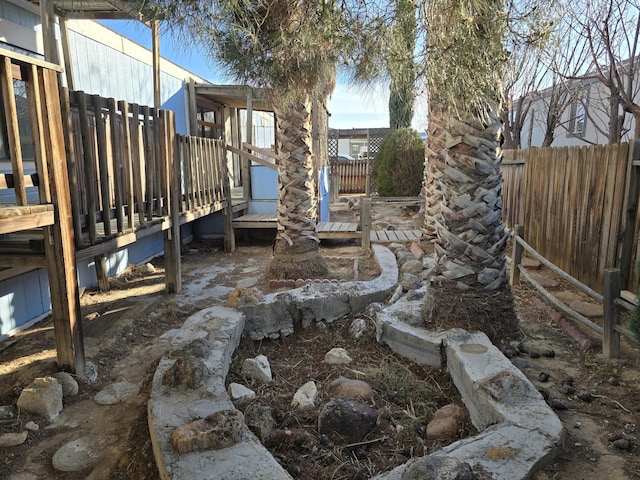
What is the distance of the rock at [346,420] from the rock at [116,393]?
1.48 m

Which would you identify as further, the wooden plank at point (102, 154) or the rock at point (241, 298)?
the rock at point (241, 298)

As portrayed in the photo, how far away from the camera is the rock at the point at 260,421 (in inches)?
97.5

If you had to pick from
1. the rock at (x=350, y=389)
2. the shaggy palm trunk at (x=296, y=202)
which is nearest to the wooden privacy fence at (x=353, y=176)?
the shaggy palm trunk at (x=296, y=202)

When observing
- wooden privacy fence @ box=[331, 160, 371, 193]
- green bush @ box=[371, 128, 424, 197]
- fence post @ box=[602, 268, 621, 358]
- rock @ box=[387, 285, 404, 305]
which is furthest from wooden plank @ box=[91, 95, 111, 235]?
wooden privacy fence @ box=[331, 160, 371, 193]

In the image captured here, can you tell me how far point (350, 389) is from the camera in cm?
300

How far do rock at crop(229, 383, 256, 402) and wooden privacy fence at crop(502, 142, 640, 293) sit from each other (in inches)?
146

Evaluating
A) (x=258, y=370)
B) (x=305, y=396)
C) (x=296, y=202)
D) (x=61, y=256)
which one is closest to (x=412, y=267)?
(x=296, y=202)

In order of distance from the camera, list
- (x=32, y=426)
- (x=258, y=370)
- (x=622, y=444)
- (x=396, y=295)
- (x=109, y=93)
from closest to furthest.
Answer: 1. (x=622, y=444)
2. (x=32, y=426)
3. (x=258, y=370)
4. (x=396, y=295)
5. (x=109, y=93)

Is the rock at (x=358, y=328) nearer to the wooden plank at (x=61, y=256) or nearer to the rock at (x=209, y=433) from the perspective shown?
the rock at (x=209, y=433)

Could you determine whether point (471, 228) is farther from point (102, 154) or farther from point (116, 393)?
point (102, 154)

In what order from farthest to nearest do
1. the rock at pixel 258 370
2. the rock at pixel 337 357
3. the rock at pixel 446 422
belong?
the rock at pixel 337 357, the rock at pixel 258 370, the rock at pixel 446 422

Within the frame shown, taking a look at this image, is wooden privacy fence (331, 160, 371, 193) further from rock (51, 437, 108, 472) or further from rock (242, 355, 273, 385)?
rock (51, 437, 108, 472)

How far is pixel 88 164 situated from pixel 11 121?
0.95 meters

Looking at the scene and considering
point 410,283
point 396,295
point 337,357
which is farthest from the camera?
point 410,283
